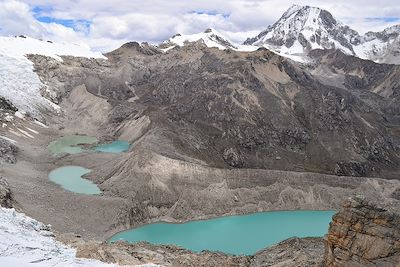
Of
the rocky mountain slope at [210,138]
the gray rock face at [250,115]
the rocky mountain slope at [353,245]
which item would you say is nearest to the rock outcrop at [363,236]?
the rocky mountain slope at [353,245]

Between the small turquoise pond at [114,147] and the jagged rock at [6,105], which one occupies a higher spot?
the jagged rock at [6,105]

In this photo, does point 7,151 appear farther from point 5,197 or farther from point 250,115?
point 250,115

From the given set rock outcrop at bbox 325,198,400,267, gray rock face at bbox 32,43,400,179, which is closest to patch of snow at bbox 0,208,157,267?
rock outcrop at bbox 325,198,400,267

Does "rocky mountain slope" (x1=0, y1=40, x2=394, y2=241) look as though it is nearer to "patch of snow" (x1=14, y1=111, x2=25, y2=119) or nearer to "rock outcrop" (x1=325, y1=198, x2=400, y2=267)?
"patch of snow" (x1=14, y1=111, x2=25, y2=119)

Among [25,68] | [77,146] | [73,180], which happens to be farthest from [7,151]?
[25,68]

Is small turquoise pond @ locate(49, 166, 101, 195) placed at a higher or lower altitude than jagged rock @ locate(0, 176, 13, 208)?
higher

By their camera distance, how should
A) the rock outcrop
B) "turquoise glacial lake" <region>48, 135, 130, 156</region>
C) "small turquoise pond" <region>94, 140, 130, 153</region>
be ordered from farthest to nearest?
1. "small turquoise pond" <region>94, 140, 130, 153</region>
2. "turquoise glacial lake" <region>48, 135, 130, 156</region>
3. the rock outcrop

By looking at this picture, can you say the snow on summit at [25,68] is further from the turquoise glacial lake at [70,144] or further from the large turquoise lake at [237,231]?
the large turquoise lake at [237,231]
